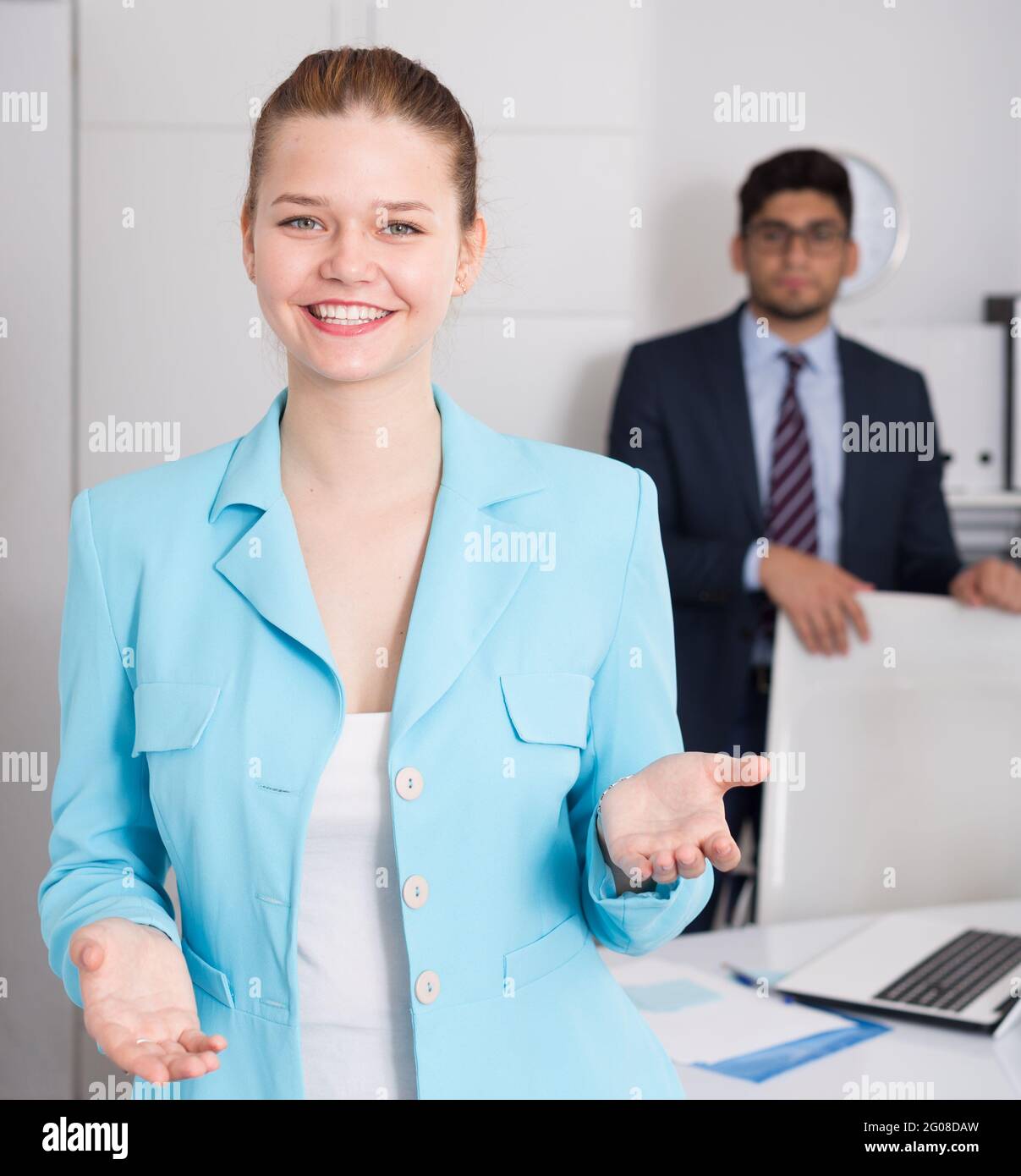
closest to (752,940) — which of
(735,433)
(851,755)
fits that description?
(851,755)

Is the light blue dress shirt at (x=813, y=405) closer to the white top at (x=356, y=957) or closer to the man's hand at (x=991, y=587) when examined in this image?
the man's hand at (x=991, y=587)

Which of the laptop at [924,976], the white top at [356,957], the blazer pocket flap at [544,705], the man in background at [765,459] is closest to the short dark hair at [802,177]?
the man in background at [765,459]

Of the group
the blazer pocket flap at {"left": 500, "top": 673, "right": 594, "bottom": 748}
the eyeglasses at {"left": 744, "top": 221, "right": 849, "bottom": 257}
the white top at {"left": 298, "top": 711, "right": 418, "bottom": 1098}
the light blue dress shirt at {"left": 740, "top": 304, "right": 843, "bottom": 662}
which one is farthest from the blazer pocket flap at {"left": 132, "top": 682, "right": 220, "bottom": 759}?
the eyeglasses at {"left": 744, "top": 221, "right": 849, "bottom": 257}

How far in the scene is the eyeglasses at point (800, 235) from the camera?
9.53 ft

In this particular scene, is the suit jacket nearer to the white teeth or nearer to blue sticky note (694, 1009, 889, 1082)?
blue sticky note (694, 1009, 889, 1082)

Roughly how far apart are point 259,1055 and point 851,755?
1.28m

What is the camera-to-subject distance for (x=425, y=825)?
1065mm

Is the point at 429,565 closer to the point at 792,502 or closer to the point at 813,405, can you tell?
the point at 792,502

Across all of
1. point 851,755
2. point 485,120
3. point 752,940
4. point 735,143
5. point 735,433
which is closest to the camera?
point 752,940

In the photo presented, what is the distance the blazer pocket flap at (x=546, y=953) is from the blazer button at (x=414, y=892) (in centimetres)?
10

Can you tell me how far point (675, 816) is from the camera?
3.18ft

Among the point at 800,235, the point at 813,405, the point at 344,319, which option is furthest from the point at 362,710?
the point at 800,235

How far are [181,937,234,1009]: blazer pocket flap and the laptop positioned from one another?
2.44ft
